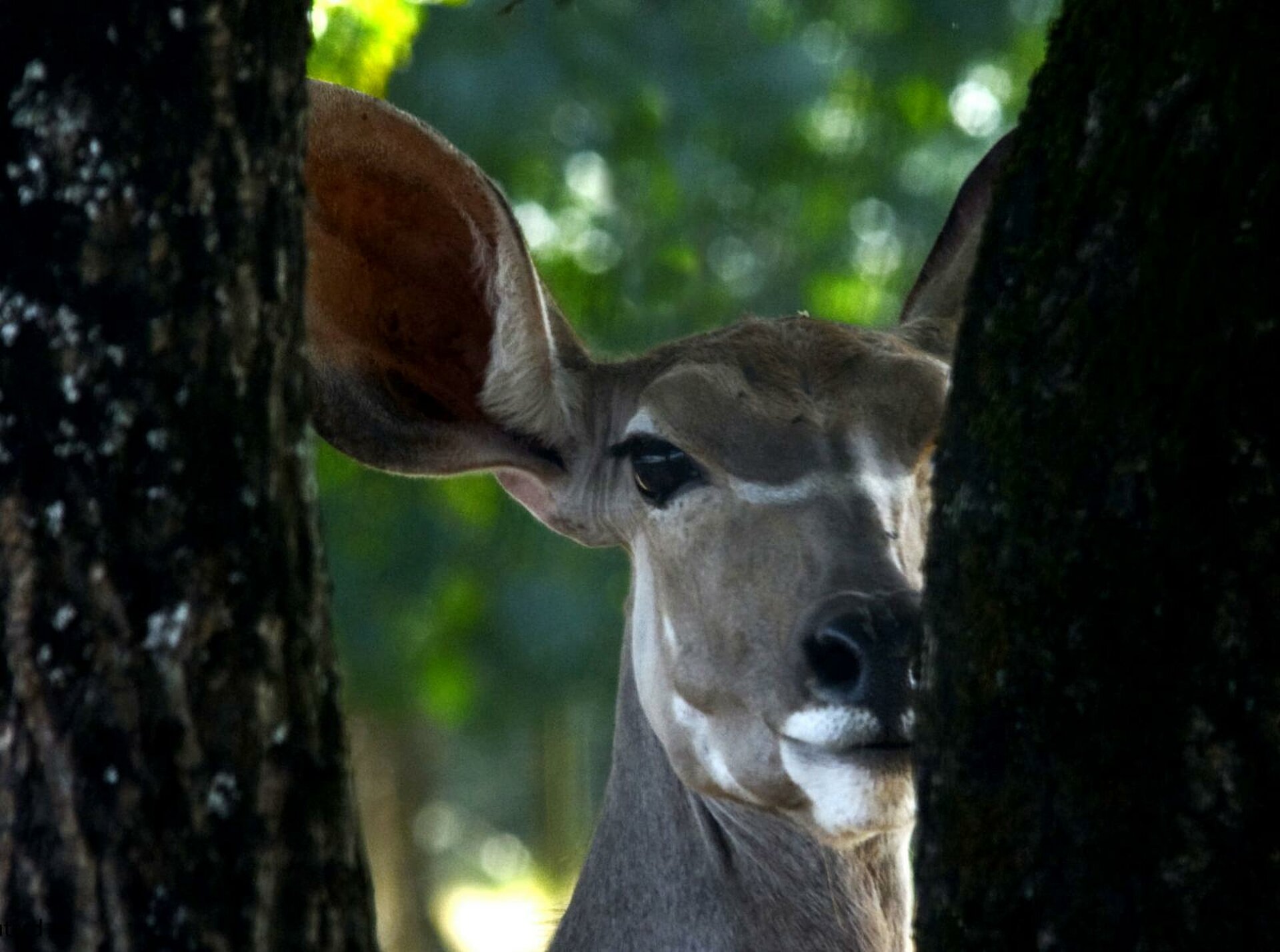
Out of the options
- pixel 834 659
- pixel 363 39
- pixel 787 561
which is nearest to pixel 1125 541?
pixel 834 659

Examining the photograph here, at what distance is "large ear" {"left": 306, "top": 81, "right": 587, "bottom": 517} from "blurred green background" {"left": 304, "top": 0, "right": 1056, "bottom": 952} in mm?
7772

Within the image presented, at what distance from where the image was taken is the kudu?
411 centimetres

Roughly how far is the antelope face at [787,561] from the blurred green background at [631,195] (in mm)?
8111

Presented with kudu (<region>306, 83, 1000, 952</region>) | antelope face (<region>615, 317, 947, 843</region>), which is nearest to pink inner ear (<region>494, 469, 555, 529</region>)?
kudu (<region>306, 83, 1000, 952</region>)

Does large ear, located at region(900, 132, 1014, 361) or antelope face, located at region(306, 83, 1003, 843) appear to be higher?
large ear, located at region(900, 132, 1014, 361)

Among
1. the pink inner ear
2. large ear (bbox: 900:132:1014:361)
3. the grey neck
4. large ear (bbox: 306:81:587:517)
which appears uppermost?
large ear (bbox: 900:132:1014:361)

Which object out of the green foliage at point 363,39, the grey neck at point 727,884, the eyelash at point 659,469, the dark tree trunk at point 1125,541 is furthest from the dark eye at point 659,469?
the dark tree trunk at point 1125,541

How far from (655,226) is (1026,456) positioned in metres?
12.0

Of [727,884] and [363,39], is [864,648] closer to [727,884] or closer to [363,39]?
[727,884]

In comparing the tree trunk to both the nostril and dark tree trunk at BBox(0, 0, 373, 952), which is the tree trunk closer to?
the nostril

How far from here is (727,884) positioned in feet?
15.2

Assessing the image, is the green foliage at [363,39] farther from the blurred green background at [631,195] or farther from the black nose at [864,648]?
the blurred green background at [631,195]

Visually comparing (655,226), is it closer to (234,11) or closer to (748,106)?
(748,106)

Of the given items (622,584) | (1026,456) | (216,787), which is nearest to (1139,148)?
(1026,456)
